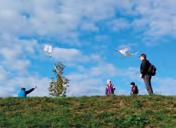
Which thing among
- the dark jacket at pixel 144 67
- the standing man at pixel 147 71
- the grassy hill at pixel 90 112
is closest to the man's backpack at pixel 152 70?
the standing man at pixel 147 71

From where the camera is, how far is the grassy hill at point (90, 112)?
19.7 meters

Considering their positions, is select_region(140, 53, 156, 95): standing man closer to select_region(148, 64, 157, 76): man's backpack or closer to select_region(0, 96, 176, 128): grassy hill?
select_region(148, 64, 157, 76): man's backpack

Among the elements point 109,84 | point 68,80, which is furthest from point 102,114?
point 68,80

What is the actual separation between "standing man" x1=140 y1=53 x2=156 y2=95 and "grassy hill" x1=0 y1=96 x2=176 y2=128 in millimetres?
1969

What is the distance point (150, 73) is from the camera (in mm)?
25750

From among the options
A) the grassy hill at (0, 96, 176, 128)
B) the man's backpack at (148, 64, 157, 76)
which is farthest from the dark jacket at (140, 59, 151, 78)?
the grassy hill at (0, 96, 176, 128)

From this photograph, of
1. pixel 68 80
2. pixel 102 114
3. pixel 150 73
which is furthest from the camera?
pixel 68 80

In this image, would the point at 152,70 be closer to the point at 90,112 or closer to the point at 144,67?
the point at 144,67

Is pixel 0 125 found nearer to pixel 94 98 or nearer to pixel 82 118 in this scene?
pixel 82 118

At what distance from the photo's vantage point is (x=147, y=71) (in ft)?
84.3

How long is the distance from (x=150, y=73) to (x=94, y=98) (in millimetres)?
3526

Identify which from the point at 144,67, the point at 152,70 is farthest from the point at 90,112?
the point at 152,70

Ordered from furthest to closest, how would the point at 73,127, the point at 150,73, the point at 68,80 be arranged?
1. the point at 68,80
2. the point at 150,73
3. the point at 73,127

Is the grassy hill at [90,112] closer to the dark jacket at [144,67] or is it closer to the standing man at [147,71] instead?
the standing man at [147,71]
